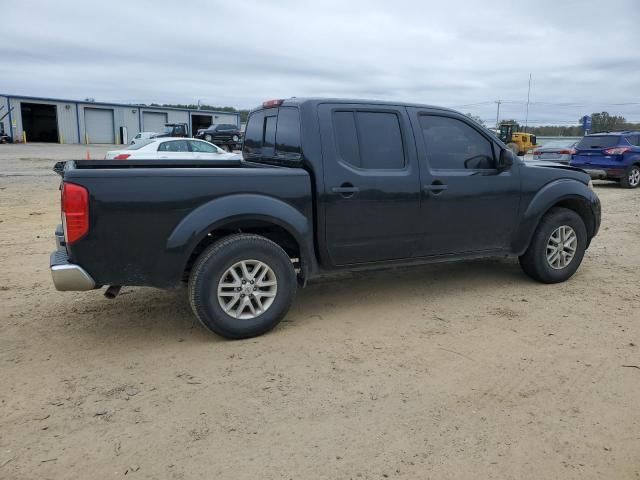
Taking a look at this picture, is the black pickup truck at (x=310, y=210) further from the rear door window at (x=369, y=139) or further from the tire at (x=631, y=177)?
the tire at (x=631, y=177)

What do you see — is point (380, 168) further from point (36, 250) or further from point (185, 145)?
point (185, 145)

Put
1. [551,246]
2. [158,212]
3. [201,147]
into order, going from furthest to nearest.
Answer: [201,147]
[551,246]
[158,212]

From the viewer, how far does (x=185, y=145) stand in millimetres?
16094

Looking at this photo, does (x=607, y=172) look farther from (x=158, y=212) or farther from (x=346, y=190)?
(x=158, y=212)

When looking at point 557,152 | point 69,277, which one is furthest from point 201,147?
point 69,277

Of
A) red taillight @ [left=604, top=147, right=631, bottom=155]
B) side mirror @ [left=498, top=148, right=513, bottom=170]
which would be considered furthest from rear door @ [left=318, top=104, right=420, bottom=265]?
red taillight @ [left=604, top=147, right=631, bottom=155]

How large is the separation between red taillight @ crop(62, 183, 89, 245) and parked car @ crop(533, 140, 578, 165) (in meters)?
15.8

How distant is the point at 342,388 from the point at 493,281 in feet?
10.1

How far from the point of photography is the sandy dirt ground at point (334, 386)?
270 cm

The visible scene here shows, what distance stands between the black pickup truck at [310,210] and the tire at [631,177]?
1132 centimetres

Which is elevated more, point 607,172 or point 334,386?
point 607,172

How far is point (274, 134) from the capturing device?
496 cm

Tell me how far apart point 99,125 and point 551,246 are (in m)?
54.4

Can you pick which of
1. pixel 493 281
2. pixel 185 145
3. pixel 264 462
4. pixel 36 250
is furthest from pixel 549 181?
pixel 185 145
